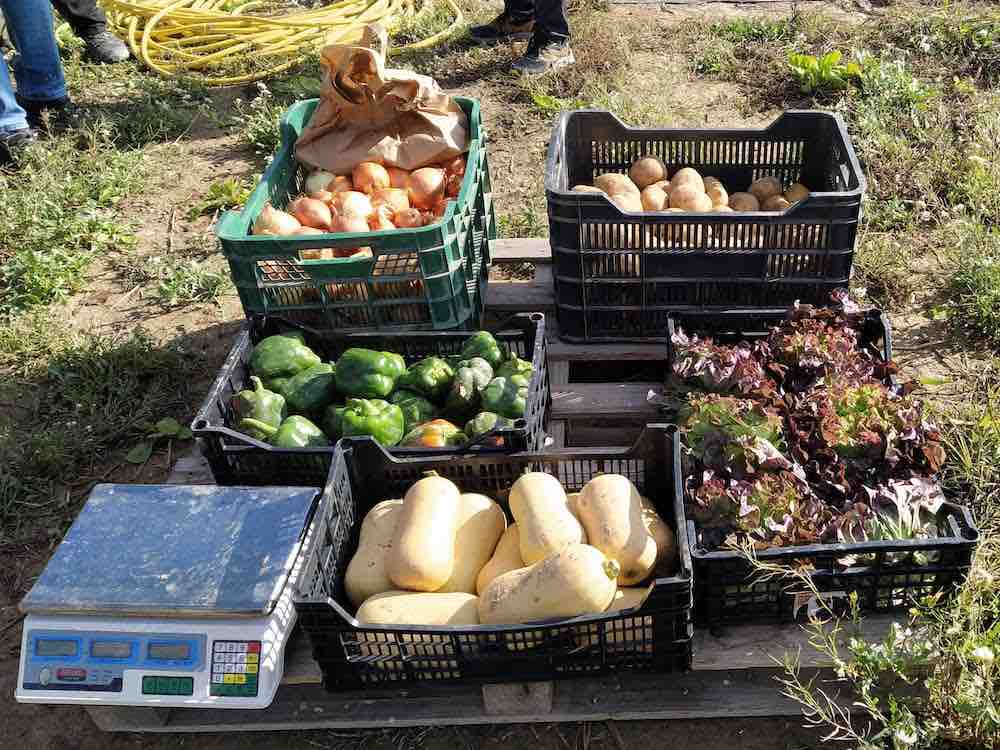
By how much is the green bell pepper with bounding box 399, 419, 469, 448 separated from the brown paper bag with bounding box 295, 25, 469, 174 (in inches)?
62.4

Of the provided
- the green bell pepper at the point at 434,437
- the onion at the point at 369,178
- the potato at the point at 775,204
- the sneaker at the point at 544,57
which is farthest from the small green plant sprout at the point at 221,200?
the potato at the point at 775,204

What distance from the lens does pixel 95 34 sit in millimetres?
7508

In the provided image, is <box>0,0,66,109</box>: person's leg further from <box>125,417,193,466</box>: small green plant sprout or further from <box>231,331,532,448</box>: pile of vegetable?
<box>231,331,532,448</box>: pile of vegetable

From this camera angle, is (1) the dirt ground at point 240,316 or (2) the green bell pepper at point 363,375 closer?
(1) the dirt ground at point 240,316

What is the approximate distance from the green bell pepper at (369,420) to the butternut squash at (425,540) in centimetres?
37

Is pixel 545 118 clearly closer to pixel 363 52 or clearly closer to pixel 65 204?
pixel 363 52

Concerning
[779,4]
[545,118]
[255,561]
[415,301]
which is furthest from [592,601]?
[779,4]

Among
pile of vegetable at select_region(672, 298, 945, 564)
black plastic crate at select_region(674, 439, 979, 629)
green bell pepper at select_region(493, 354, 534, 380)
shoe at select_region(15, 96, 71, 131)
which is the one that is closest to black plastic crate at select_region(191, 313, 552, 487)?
green bell pepper at select_region(493, 354, 534, 380)

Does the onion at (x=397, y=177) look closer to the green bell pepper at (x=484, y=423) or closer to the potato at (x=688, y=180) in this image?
the potato at (x=688, y=180)

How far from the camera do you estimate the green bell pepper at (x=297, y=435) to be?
285 cm

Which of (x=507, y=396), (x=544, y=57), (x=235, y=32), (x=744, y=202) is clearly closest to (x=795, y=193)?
(x=744, y=202)

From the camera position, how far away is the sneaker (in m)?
6.46

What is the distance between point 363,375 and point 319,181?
1390 millimetres

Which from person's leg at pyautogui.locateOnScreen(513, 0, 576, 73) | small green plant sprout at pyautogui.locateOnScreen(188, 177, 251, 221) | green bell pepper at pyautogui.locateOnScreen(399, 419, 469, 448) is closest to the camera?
green bell pepper at pyautogui.locateOnScreen(399, 419, 469, 448)
